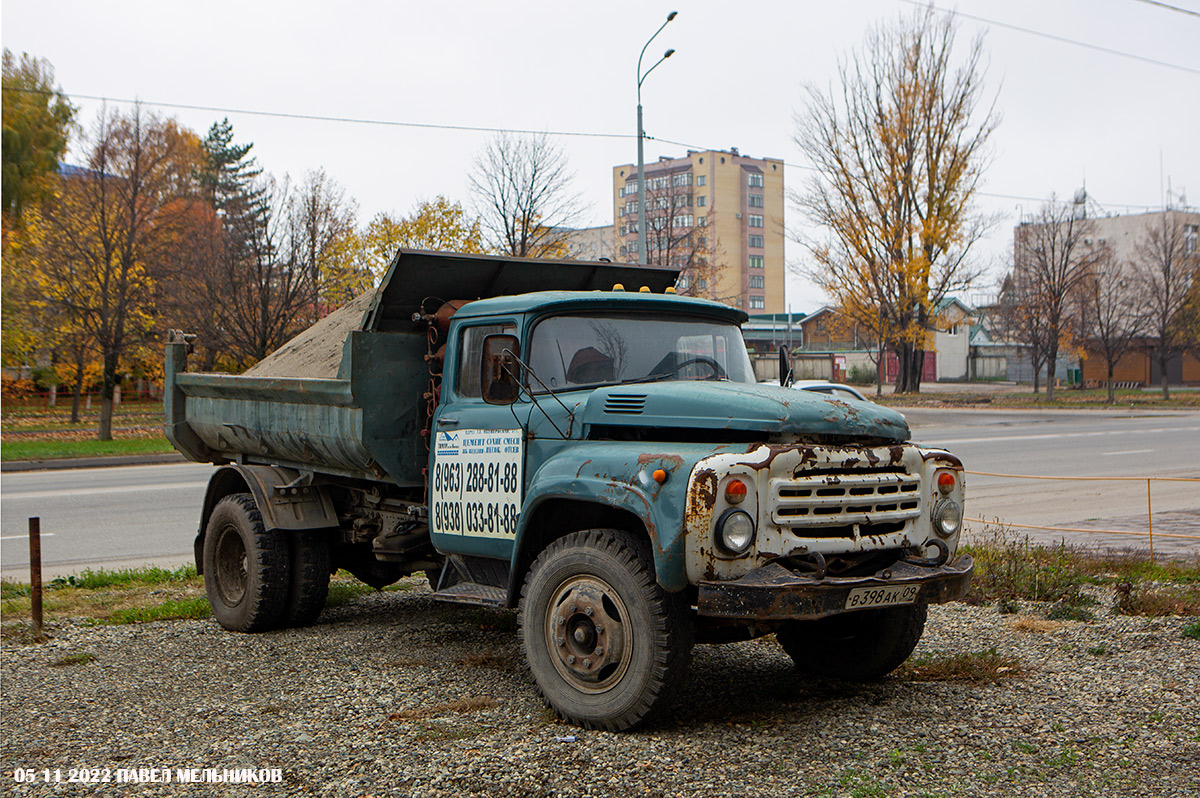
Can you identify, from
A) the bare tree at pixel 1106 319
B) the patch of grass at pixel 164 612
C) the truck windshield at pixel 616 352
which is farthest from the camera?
the bare tree at pixel 1106 319

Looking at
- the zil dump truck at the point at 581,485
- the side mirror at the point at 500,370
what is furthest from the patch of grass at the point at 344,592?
the side mirror at the point at 500,370

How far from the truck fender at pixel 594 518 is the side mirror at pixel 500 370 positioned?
74cm

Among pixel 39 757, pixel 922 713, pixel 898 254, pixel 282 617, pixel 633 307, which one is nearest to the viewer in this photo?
pixel 39 757

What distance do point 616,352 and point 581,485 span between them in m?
1.09

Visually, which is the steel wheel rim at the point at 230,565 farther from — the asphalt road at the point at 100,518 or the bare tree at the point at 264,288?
the bare tree at the point at 264,288

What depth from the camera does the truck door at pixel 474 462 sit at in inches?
225

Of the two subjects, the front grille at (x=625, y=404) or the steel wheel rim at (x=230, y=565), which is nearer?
the front grille at (x=625, y=404)

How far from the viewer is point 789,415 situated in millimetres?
4785

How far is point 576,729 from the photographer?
491 centimetres

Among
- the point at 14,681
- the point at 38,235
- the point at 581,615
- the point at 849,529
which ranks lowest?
the point at 14,681

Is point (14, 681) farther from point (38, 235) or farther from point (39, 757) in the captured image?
point (38, 235)

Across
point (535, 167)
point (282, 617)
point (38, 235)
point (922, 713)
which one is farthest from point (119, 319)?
point (922, 713)

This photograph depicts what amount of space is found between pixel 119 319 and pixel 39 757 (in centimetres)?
2358

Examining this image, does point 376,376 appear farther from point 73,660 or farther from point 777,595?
point 777,595
